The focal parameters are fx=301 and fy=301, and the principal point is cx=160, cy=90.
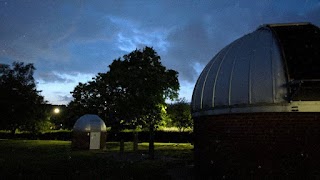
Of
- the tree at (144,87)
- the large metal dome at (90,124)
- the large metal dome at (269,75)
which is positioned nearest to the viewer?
the large metal dome at (269,75)

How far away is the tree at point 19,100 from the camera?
145ft

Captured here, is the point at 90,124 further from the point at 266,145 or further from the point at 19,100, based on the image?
the point at 266,145

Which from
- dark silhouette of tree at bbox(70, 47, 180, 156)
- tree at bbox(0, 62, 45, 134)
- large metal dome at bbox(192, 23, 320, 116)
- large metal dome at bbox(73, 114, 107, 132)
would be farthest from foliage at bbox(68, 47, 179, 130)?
tree at bbox(0, 62, 45, 134)

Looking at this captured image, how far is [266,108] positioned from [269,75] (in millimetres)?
1216

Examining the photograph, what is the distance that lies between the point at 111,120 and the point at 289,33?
2076 centimetres

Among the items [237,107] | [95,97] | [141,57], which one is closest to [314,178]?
[237,107]

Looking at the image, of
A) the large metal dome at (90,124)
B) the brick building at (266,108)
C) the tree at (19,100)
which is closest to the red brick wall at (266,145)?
the brick building at (266,108)

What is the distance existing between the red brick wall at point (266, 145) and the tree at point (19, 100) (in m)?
39.9

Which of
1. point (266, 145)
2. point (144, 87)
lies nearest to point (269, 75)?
point (266, 145)

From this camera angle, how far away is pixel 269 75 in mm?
11039

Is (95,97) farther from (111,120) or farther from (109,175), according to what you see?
(109,175)

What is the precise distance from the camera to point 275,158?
1094 centimetres

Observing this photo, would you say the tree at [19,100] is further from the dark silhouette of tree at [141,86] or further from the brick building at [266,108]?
the brick building at [266,108]

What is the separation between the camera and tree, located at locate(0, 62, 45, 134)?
44.2 metres
